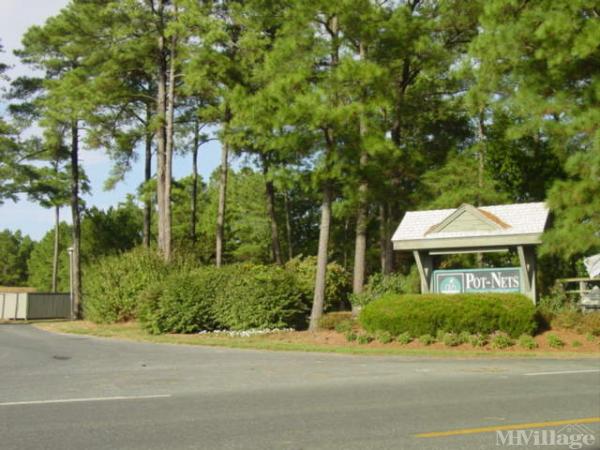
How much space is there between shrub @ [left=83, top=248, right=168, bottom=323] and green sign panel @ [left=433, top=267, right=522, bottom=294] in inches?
509

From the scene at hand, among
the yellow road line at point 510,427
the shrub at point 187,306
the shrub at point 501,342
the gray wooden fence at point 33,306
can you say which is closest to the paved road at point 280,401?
the yellow road line at point 510,427

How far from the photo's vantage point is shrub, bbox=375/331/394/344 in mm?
19630

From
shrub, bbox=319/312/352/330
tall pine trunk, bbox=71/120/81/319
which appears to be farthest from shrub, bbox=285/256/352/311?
tall pine trunk, bbox=71/120/81/319

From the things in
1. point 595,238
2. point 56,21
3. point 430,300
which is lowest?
point 430,300

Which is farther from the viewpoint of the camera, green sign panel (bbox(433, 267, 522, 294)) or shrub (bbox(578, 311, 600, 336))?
green sign panel (bbox(433, 267, 522, 294))

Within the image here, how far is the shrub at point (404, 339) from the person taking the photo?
758 inches

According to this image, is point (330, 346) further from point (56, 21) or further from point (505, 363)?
point (56, 21)

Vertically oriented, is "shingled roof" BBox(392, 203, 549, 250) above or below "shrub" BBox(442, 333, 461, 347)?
above

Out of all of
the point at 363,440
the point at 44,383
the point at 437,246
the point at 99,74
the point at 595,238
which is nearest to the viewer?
the point at 363,440

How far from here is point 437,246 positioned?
2197 cm

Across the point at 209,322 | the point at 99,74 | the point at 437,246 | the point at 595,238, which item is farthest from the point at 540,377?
the point at 99,74

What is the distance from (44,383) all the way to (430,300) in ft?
37.2

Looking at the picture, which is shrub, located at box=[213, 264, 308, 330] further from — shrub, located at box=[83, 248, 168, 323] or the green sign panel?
shrub, located at box=[83, 248, 168, 323]

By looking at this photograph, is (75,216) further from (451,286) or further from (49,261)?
(49,261)
